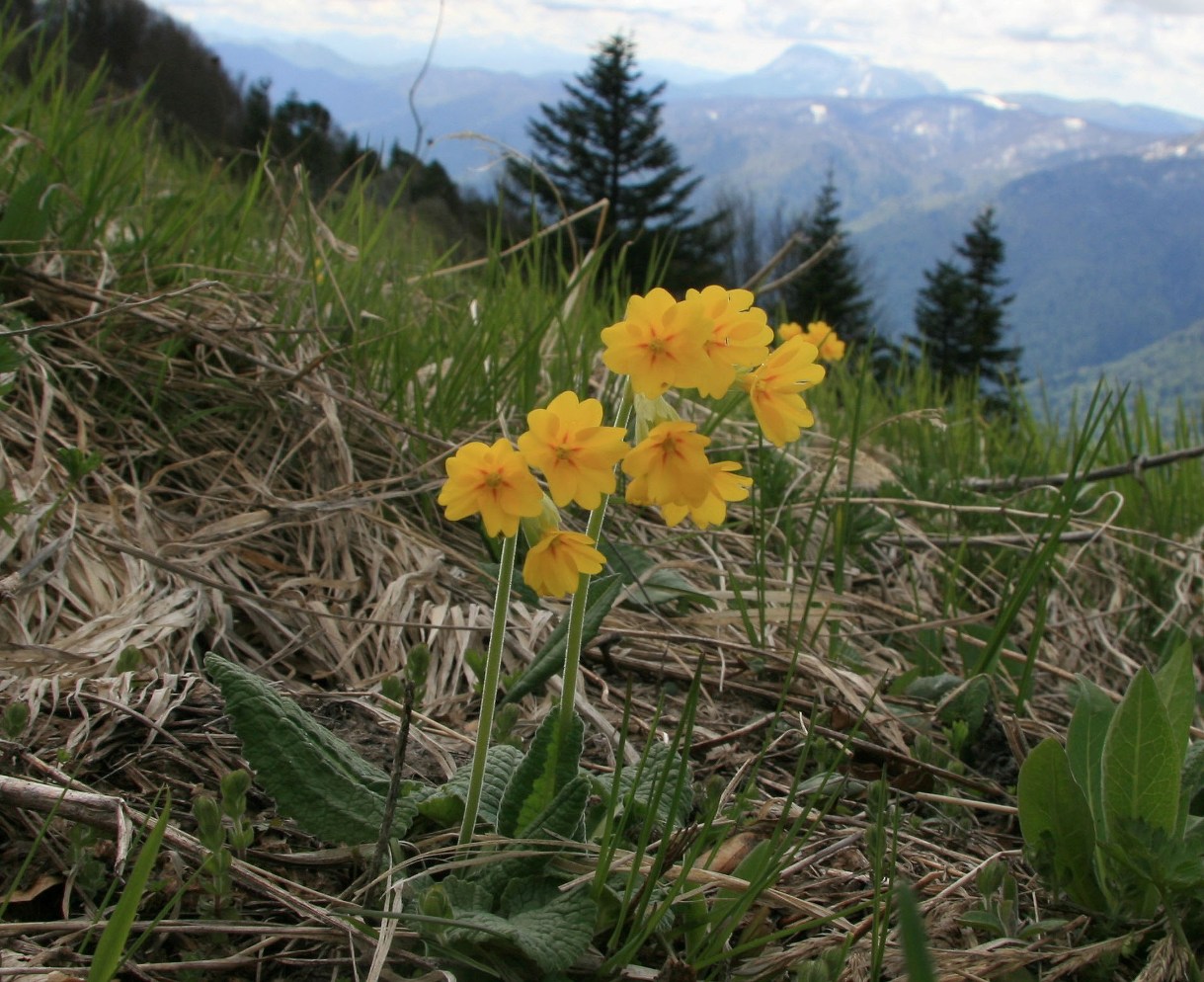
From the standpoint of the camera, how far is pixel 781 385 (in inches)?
48.5

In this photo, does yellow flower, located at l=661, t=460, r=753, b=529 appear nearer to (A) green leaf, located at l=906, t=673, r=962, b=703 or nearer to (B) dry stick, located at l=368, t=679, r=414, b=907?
(B) dry stick, located at l=368, t=679, r=414, b=907

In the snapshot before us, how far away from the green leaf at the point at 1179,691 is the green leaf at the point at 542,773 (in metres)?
0.95

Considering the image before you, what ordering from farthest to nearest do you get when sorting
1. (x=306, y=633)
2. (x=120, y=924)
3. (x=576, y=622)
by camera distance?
(x=306, y=633), (x=576, y=622), (x=120, y=924)

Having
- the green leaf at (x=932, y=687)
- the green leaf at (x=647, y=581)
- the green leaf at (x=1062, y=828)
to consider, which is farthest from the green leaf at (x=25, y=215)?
the green leaf at (x=1062, y=828)

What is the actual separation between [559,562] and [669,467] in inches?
6.5

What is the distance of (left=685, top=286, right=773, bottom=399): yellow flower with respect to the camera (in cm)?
109

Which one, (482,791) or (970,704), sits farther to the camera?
(970,704)

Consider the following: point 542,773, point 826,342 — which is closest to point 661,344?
point 542,773

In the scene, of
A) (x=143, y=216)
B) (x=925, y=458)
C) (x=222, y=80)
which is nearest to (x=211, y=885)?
(x=143, y=216)

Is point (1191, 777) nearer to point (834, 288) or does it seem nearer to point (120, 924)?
point (120, 924)

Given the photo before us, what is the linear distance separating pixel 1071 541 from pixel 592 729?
1805 mm

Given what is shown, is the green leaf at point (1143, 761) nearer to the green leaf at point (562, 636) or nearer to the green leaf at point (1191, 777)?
the green leaf at point (1191, 777)

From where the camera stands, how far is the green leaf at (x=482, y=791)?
1269mm

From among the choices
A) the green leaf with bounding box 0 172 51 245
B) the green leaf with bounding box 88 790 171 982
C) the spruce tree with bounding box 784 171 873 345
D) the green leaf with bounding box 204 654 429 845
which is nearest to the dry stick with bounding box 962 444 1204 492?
the green leaf with bounding box 204 654 429 845
